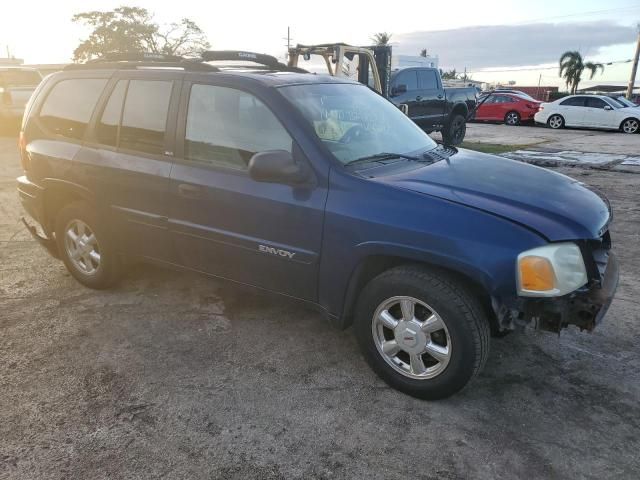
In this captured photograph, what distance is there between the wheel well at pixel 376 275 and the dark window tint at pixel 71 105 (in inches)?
101

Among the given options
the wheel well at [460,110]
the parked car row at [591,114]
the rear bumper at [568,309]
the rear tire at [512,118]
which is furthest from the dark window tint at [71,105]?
the rear tire at [512,118]

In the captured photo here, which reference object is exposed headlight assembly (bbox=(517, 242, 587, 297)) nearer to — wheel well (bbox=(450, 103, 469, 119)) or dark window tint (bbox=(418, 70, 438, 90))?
dark window tint (bbox=(418, 70, 438, 90))

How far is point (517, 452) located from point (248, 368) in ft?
5.24

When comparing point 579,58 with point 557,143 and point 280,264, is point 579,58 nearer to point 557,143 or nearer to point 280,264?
point 557,143

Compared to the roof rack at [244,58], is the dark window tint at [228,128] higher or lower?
lower

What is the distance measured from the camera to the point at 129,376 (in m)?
3.15

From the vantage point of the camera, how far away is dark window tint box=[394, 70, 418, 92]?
1320 cm

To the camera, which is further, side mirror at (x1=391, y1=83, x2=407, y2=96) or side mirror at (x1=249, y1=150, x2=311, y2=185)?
side mirror at (x1=391, y1=83, x2=407, y2=96)

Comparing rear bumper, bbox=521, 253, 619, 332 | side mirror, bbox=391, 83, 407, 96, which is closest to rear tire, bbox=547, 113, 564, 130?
side mirror, bbox=391, 83, 407, 96

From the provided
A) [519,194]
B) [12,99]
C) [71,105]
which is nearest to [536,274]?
[519,194]

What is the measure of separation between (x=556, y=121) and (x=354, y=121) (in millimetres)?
19301

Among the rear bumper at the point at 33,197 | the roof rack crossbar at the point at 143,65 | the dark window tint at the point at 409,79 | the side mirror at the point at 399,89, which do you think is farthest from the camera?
the dark window tint at the point at 409,79

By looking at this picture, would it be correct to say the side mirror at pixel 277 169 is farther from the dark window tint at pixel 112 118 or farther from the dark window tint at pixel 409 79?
the dark window tint at pixel 409 79

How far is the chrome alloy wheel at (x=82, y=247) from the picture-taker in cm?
422
